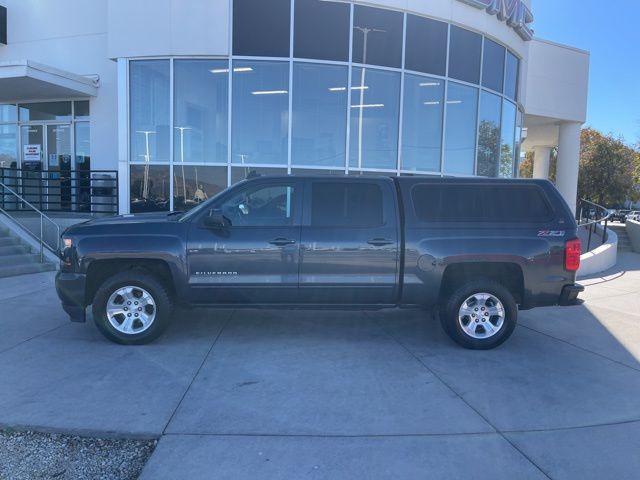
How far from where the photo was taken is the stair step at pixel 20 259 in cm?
955

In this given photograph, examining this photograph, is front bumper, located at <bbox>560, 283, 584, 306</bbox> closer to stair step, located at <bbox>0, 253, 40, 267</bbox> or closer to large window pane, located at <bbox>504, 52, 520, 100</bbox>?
stair step, located at <bbox>0, 253, 40, 267</bbox>

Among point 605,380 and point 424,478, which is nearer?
point 424,478

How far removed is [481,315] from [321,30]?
26.4ft

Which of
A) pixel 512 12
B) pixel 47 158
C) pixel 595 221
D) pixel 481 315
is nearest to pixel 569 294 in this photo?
pixel 481 315

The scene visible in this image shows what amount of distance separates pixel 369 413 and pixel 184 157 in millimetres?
8788

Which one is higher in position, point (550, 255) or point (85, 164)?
point (85, 164)

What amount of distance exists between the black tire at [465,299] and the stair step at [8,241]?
29.9 ft

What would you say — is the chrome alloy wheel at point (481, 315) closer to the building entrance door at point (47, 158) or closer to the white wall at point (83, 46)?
the white wall at point (83, 46)

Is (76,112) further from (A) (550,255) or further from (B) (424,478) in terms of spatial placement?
(B) (424,478)

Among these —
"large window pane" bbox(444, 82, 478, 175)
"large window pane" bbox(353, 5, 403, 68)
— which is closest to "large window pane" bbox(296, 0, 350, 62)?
"large window pane" bbox(353, 5, 403, 68)

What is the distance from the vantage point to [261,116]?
37.1 feet

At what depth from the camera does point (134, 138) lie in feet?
37.9

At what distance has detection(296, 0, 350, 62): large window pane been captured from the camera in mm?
11047

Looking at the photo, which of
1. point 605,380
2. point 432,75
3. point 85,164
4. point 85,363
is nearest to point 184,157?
point 85,164
